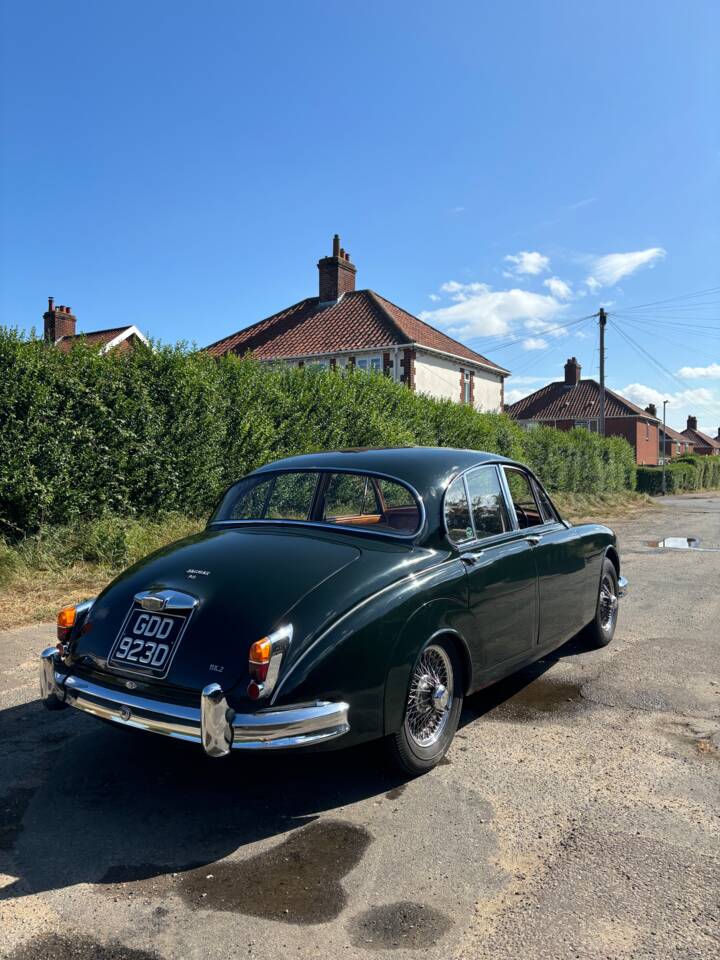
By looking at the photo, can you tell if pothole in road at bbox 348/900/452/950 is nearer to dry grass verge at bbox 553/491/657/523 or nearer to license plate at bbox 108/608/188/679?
license plate at bbox 108/608/188/679

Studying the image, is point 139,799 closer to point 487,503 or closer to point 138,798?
point 138,798

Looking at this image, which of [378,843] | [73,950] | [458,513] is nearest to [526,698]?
[458,513]

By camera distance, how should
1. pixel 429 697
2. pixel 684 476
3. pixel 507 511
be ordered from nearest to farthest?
pixel 429 697
pixel 507 511
pixel 684 476

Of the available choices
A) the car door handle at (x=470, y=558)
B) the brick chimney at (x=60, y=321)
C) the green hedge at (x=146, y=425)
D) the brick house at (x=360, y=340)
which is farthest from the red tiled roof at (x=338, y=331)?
the car door handle at (x=470, y=558)

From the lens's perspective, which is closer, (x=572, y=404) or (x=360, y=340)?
(x=360, y=340)

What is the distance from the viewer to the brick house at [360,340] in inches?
1190

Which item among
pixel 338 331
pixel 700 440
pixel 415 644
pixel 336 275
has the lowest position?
pixel 415 644

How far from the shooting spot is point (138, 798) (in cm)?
354

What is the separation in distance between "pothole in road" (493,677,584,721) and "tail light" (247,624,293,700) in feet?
6.67

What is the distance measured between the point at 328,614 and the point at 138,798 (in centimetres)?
129

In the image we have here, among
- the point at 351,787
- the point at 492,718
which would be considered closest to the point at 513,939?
the point at 351,787

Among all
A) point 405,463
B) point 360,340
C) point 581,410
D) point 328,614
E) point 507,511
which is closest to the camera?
point 328,614

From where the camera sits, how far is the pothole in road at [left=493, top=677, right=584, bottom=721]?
471 centimetres

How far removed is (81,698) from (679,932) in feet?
8.69
